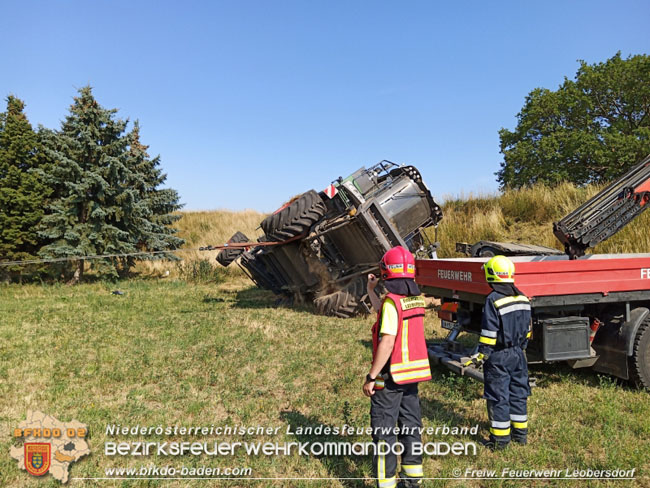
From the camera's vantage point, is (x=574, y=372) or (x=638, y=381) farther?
(x=574, y=372)

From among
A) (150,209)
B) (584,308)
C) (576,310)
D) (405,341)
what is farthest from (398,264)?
(150,209)

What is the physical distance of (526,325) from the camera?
383 centimetres

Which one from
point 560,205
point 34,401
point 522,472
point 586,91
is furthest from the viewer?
point 586,91

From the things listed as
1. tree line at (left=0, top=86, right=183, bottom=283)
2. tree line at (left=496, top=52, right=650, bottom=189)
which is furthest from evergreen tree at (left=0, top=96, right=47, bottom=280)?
tree line at (left=496, top=52, right=650, bottom=189)

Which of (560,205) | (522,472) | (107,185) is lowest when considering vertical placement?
(522,472)

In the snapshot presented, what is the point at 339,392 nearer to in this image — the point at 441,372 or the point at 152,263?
the point at 441,372

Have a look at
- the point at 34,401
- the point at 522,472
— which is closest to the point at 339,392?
the point at 522,472

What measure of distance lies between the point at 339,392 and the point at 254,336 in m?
2.73

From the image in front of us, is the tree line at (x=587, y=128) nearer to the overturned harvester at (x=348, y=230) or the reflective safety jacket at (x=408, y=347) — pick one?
the overturned harvester at (x=348, y=230)

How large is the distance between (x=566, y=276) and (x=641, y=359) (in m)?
1.27

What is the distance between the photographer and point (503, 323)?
3750 millimetres

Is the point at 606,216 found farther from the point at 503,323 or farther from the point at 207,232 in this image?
the point at 207,232

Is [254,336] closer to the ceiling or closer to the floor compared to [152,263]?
closer to the floor

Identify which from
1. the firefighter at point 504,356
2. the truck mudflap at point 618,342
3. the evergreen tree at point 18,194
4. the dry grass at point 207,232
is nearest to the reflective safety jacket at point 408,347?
the firefighter at point 504,356
